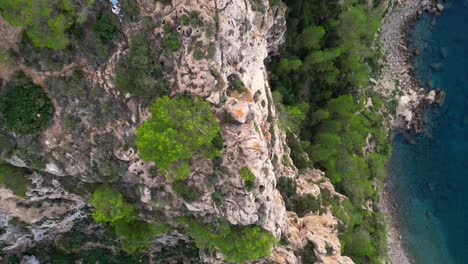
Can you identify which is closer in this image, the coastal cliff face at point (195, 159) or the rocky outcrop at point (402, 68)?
the coastal cliff face at point (195, 159)

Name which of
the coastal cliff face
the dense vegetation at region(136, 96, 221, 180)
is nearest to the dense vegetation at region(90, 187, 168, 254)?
the coastal cliff face

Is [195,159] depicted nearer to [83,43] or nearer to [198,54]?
[198,54]

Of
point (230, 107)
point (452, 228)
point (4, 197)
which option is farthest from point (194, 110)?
point (452, 228)

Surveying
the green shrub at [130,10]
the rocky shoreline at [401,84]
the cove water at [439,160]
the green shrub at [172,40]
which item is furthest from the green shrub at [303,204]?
the cove water at [439,160]

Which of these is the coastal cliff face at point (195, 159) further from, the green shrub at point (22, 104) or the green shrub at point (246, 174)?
the green shrub at point (22, 104)

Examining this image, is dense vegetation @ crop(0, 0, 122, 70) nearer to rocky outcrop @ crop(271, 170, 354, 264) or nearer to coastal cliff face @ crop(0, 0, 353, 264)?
coastal cliff face @ crop(0, 0, 353, 264)

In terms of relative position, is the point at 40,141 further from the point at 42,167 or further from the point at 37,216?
the point at 37,216

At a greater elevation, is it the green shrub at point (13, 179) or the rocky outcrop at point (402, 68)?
the rocky outcrop at point (402, 68)
